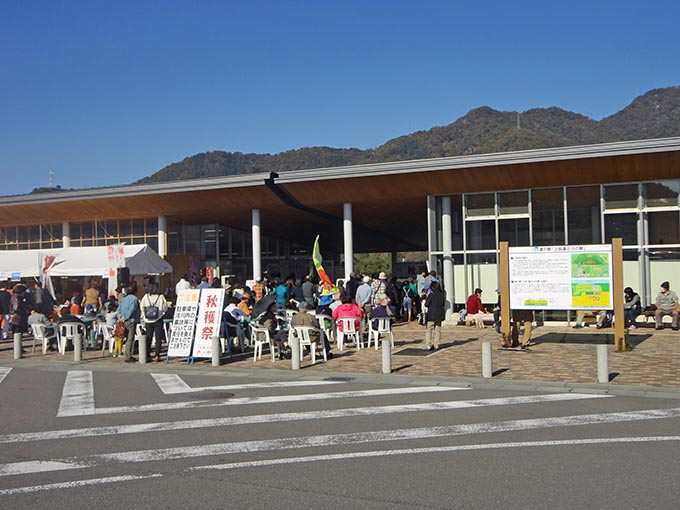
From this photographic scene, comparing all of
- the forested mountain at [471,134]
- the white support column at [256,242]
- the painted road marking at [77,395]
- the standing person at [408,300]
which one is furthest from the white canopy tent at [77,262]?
the forested mountain at [471,134]

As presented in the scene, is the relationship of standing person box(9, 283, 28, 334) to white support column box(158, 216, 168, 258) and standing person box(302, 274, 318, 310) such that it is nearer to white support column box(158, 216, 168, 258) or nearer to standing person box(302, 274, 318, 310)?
standing person box(302, 274, 318, 310)

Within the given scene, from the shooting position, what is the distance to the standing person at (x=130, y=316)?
53.5ft

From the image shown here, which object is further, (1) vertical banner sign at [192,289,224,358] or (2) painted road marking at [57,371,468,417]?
(1) vertical banner sign at [192,289,224,358]

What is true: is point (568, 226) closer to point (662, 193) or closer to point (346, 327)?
point (662, 193)

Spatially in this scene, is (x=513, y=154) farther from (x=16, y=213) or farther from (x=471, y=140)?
(x=471, y=140)

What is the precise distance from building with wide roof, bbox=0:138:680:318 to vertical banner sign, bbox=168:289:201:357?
35.0 ft

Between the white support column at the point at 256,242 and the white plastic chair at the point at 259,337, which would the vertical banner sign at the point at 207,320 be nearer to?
the white plastic chair at the point at 259,337

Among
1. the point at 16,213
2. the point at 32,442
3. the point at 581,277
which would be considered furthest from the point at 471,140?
the point at 32,442

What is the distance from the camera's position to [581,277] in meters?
16.2

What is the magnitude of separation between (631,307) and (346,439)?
14.4 meters

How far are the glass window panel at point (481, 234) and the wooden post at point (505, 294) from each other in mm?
7445

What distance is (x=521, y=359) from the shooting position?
15070 mm

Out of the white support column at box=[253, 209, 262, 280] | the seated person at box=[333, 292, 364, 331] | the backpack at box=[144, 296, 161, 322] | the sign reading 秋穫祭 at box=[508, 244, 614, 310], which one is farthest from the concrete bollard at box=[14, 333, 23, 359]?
the white support column at box=[253, 209, 262, 280]

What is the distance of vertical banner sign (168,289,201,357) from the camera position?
16047mm
